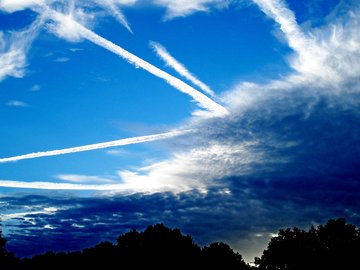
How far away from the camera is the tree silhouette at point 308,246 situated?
83.2 meters

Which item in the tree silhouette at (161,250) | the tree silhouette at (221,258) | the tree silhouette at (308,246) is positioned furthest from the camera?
the tree silhouette at (221,258)

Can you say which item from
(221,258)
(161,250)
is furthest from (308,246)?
(161,250)

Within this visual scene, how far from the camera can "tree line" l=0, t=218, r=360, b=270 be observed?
86562 millimetres

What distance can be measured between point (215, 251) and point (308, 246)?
23221mm

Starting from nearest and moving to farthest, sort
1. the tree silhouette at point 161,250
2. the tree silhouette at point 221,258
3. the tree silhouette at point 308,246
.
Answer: the tree silhouette at point 308,246, the tree silhouette at point 161,250, the tree silhouette at point 221,258

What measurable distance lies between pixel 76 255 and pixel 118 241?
26.4m

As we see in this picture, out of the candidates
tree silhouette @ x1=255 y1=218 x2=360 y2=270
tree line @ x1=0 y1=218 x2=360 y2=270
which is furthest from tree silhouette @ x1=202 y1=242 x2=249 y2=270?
tree silhouette @ x1=255 y1=218 x2=360 y2=270


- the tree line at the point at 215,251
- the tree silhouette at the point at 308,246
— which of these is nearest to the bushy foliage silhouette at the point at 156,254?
the tree line at the point at 215,251

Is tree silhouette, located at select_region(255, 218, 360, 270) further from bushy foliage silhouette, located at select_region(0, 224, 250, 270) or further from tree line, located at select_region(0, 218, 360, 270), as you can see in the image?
bushy foliage silhouette, located at select_region(0, 224, 250, 270)

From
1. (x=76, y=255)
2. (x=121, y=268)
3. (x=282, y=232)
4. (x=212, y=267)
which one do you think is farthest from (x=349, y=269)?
(x=76, y=255)

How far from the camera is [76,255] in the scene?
119 meters

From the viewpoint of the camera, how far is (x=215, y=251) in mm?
103438

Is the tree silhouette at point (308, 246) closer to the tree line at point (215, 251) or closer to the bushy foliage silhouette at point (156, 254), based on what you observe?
the tree line at point (215, 251)

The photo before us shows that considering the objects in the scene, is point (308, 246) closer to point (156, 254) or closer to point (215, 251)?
point (215, 251)
